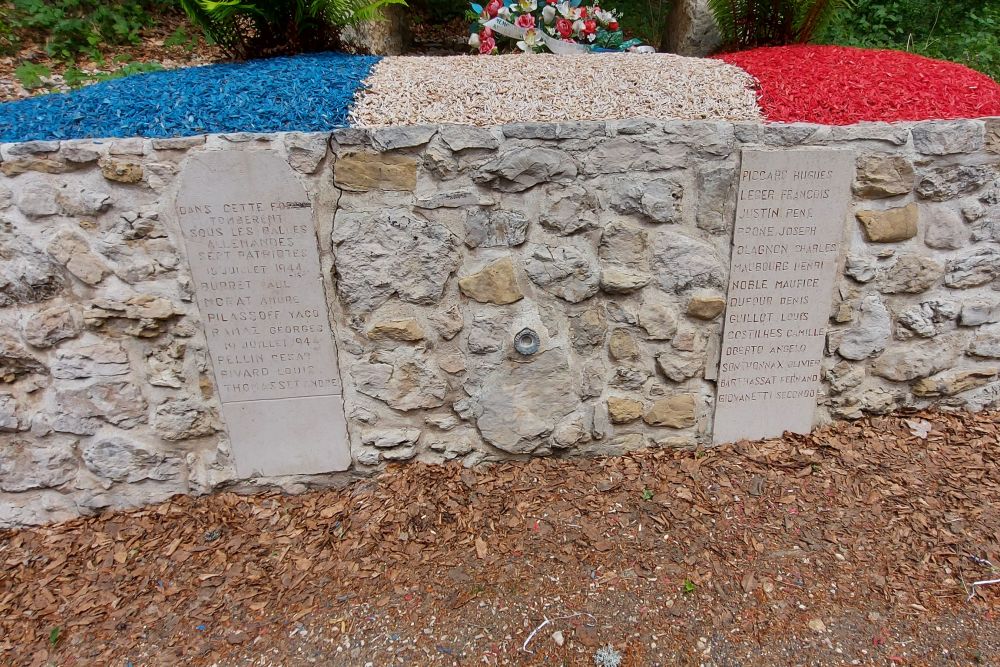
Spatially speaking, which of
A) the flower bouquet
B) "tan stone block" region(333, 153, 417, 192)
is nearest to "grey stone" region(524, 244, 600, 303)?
"tan stone block" region(333, 153, 417, 192)

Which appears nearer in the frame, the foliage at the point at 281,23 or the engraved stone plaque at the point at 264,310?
the engraved stone plaque at the point at 264,310

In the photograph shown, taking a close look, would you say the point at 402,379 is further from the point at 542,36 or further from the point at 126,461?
the point at 542,36

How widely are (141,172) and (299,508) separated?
1.60 meters

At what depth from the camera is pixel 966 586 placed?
7.19 ft

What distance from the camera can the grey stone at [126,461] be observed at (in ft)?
8.40

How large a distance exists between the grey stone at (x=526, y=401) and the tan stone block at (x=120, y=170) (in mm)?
1657

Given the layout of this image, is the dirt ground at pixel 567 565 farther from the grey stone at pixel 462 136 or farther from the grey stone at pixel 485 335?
the grey stone at pixel 462 136

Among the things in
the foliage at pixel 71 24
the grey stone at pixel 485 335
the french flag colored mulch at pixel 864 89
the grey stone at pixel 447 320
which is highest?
the foliage at pixel 71 24

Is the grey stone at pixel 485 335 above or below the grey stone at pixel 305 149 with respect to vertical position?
below

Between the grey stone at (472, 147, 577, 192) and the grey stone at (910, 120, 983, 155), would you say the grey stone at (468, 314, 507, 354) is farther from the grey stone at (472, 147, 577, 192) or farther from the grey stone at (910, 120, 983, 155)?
the grey stone at (910, 120, 983, 155)

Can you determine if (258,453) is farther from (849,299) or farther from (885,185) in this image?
(885,185)

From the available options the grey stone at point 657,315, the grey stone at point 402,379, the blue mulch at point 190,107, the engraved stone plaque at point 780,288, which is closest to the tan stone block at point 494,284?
the grey stone at point 402,379

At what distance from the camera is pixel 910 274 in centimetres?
267

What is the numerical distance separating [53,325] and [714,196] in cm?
283
